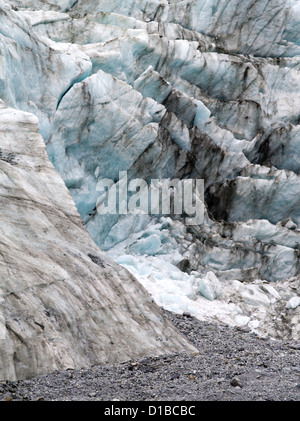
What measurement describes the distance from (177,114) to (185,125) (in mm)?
903

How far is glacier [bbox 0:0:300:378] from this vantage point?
1430 cm

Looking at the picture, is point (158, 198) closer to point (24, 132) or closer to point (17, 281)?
point (24, 132)

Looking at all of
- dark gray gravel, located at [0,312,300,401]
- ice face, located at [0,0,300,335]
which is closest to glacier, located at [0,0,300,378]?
ice face, located at [0,0,300,335]

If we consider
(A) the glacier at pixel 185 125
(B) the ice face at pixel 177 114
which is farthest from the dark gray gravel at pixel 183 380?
(B) the ice face at pixel 177 114

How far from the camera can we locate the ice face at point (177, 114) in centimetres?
1477

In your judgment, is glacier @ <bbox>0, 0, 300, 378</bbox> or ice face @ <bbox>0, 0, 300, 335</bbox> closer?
glacier @ <bbox>0, 0, 300, 378</bbox>

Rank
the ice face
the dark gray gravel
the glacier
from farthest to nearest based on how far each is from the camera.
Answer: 1. the ice face
2. the glacier
3. the dark gray gravel

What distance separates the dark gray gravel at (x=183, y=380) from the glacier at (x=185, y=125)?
4171mm

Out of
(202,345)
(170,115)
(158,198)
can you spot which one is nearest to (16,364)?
(202,345)

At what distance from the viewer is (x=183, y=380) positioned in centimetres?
A: 702

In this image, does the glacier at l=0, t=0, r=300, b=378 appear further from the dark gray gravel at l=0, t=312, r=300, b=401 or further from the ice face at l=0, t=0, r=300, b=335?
the dark gray gravel at l=0, t=312, r=300, b=401

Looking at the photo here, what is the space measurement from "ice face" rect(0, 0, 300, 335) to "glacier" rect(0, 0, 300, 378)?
45 mm

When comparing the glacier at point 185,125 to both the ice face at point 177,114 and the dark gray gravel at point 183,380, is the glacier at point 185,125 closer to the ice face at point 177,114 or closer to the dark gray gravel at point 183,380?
the ice face at point 177,114

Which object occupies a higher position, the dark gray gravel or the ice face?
the ice face
